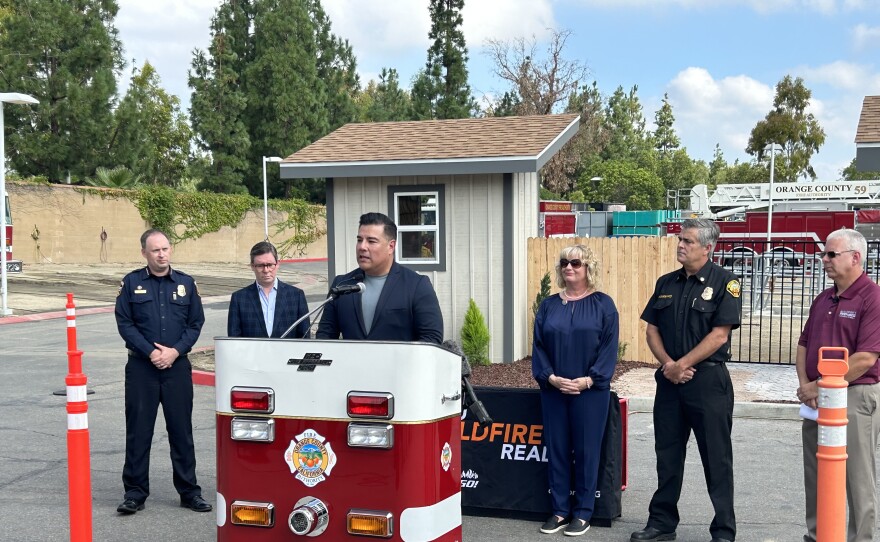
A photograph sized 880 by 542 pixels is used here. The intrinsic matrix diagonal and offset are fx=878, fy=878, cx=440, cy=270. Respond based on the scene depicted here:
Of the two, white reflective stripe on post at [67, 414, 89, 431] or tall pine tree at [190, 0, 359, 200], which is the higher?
tall pine tree at [190, 0, 359, 200]

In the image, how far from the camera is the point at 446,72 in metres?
47.4

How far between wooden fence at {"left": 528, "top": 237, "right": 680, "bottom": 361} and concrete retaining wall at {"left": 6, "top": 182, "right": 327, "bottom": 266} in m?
25.6

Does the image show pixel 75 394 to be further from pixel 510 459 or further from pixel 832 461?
pixel 832 461

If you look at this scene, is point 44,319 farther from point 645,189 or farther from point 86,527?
point 645,189

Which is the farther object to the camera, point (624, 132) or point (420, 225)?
point (624, 132)

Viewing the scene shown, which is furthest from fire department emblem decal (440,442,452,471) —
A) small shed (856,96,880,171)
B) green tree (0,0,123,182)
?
green tree (0,0,123,182)

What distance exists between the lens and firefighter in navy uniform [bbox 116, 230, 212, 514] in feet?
20.6

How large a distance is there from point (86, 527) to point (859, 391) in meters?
4.36

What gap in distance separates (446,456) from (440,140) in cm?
985

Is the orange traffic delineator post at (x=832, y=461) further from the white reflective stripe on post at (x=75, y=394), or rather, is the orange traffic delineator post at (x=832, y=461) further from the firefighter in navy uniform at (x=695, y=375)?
the white reflective stripe on post at (x=75, y=394)

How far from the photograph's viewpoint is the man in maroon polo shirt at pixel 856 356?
15.5 ft

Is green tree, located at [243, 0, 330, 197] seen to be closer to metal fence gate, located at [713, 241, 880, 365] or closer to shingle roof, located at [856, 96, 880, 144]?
metal fence gate, located at [713, 241, 880, 365]

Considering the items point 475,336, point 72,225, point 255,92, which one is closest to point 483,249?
point 475,336

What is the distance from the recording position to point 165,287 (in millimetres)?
6441
